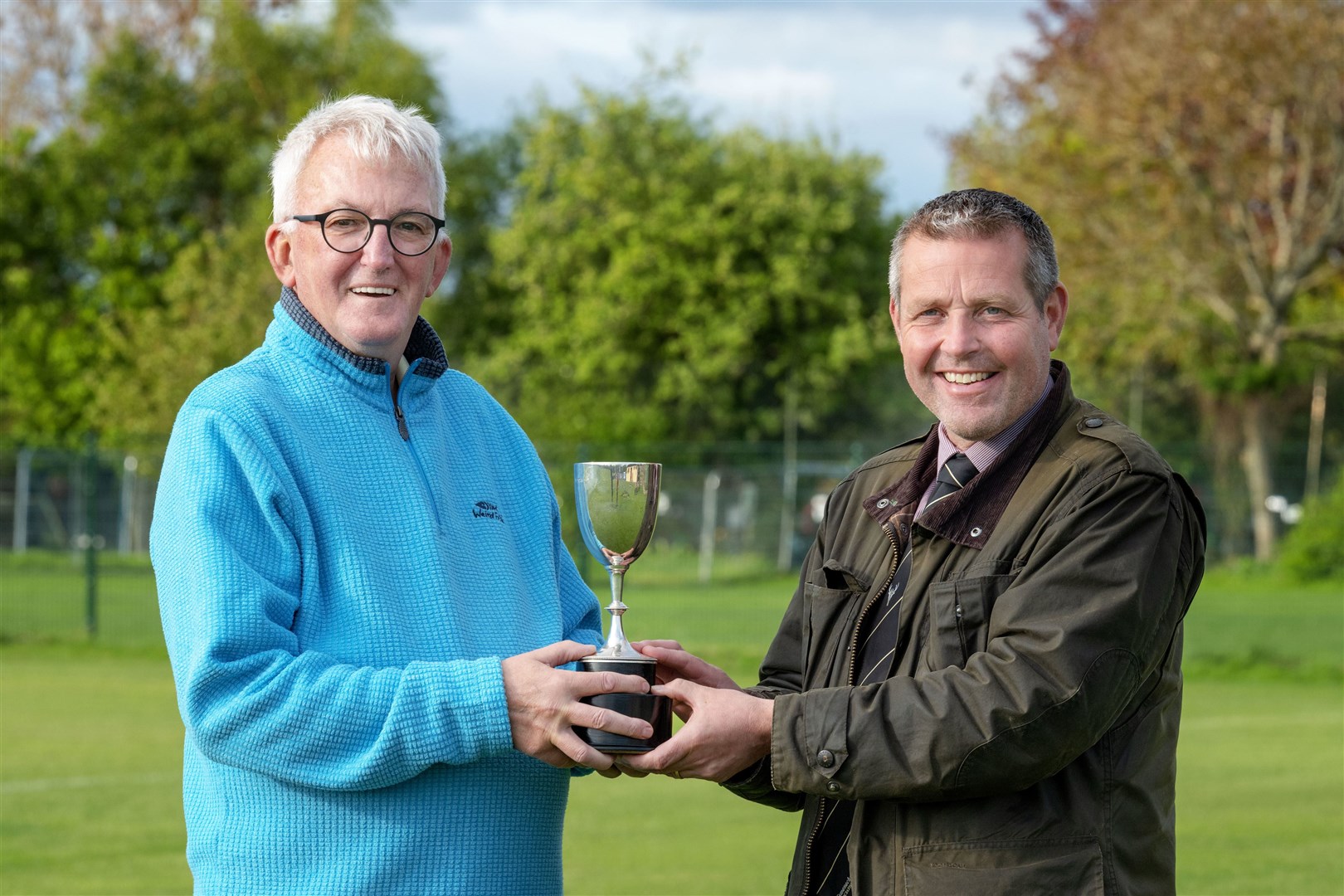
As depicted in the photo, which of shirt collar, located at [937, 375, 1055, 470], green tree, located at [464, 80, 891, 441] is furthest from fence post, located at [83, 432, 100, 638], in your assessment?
shirt collar, located at [937, 375, 1055, 470]

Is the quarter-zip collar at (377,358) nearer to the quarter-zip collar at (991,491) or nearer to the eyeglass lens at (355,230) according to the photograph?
the eyeglass lens at (355,230)

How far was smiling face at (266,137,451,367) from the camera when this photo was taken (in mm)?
3240

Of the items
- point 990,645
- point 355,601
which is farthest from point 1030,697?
point 355,601

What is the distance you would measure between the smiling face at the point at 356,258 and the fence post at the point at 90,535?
52.6 feet

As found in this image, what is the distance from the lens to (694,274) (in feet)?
111

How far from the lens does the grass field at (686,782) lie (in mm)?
7781

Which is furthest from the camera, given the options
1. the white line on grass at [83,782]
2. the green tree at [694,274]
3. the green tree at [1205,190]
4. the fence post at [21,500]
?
the green tree at [694,274]

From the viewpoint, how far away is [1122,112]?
27547 millimetres

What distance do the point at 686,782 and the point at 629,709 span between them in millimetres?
7316

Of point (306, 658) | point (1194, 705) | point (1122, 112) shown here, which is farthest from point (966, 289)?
point (1122, 112)

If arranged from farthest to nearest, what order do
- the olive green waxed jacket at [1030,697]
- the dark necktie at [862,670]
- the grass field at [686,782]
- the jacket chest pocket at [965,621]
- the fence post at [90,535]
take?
the fence post at [90,535], the grass field at [686,782], the dark necktie at [862,670], the jacket chest pocket at [965,621], the olive green waxed jacket at [1030,697]

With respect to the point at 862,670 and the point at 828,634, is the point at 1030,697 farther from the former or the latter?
the point at 828,634

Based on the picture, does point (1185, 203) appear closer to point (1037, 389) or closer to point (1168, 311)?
point (1168, 311)

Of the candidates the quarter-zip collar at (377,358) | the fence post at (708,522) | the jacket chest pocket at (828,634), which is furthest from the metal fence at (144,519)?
the jacket chest pocket at (828,634)
